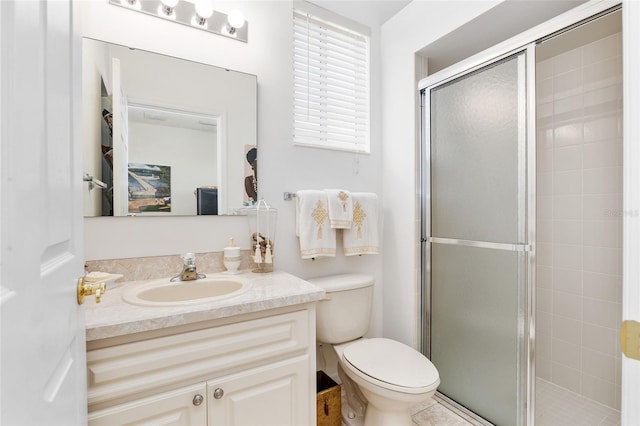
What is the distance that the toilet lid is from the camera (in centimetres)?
130

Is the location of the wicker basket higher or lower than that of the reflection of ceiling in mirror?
lower

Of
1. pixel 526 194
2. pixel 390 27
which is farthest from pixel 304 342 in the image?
pixel 390 27

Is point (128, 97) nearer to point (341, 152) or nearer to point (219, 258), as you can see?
point (219, 258)

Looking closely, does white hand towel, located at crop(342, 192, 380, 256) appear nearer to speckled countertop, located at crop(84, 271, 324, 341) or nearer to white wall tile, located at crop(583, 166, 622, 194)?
speckled countertop, located at crop(84, 271, 324, 341)

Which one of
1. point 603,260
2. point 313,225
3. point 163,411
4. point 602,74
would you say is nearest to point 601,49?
point 602,74

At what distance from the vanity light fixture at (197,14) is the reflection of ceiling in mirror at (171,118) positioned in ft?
1.44

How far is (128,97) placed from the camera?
4.41 ft

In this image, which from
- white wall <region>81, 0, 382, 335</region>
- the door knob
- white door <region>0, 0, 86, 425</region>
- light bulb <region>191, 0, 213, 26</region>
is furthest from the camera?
light bulb <region>191, 0, 213, 26</region>

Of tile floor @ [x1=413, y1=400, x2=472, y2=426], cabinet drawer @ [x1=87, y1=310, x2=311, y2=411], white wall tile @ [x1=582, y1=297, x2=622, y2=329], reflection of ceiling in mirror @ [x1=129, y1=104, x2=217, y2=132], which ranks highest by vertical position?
reflection of ceiling in mirror @ [x1=129, y1=104, x2=217, y2=132]

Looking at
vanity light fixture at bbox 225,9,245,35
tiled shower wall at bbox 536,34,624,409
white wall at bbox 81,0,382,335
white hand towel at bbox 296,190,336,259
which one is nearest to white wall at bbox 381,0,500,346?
white wall at bbox 81,0,382,335

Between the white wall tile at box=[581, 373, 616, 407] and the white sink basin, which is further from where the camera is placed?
the white wall tile at box=[581, 373, 616, 407]

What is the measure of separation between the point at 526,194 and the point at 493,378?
94 cm

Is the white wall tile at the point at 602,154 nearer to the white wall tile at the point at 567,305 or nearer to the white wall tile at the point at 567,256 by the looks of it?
the white wall tile at the point at 567,256

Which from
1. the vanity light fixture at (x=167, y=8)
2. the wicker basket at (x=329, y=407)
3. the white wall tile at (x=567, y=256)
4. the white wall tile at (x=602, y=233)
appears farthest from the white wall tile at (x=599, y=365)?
the vanity light fixture at (x=167, y=8)
